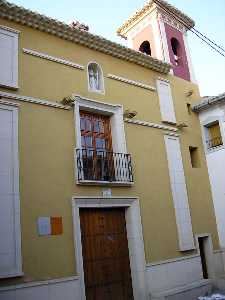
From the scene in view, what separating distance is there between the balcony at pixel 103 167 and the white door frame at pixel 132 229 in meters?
0.48

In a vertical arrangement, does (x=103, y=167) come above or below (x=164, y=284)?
above

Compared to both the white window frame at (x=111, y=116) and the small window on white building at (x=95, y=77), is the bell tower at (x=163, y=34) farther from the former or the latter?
the white window frame at (x=111, y=116)

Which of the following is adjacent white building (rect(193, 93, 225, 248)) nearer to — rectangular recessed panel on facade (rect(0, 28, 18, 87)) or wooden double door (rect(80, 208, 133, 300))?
wooden double door (rect(80, 208, 133, 300))

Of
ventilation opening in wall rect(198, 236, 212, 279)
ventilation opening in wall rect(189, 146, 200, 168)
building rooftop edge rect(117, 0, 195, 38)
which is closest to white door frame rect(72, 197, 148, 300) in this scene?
ventilation opening in wall rect(198, 236, 212, 279)

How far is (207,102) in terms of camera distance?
12789mm

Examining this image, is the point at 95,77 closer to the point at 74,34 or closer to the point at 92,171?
the point at 74,34

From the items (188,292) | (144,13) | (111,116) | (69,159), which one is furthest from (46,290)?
(144,13)

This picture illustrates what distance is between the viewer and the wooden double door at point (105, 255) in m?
8.76

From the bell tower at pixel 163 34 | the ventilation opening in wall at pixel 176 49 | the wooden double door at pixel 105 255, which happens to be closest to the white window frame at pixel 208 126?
the bell tower at pixel 163 34

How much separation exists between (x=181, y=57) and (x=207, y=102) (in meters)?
2.74

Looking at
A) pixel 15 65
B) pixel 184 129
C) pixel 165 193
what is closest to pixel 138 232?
pixel 165 193

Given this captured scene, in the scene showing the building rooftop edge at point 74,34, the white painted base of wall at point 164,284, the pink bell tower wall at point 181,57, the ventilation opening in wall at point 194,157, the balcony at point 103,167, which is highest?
the pink bell tower wall at point 181,57

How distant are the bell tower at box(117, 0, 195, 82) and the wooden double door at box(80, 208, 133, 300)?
22.0 feet

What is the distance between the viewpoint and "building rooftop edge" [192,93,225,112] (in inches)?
493
